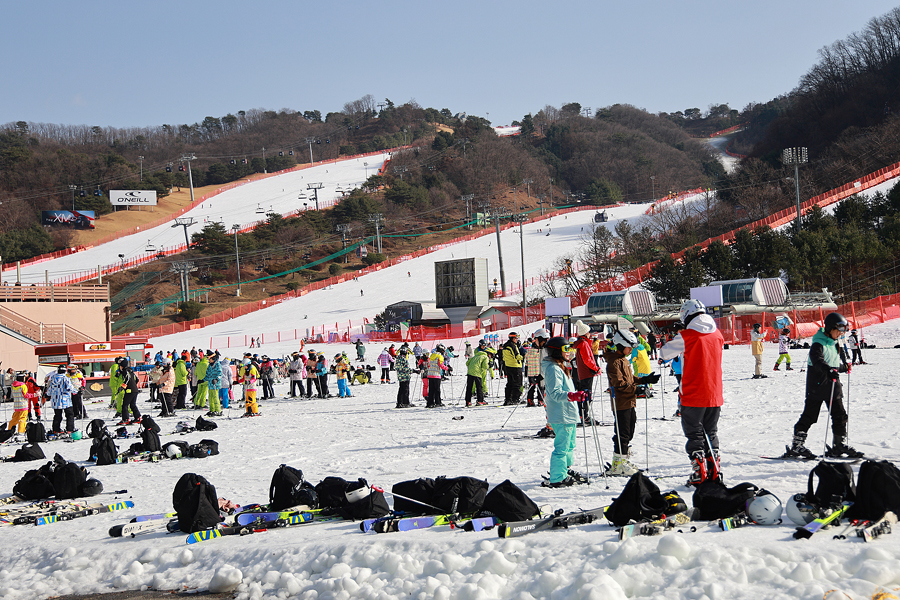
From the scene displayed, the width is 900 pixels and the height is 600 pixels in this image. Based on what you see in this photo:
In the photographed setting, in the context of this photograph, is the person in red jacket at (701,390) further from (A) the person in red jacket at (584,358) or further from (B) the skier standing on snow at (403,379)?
(B) the skier standing on snow at (403,379)

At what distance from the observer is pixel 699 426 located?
6516 millimetres

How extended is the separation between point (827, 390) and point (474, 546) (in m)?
Answer: 4.34

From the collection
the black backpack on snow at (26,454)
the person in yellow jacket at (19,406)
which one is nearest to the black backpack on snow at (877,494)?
the black backpack on snow at (26,454)

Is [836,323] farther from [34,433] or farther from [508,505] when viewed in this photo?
[34,433]

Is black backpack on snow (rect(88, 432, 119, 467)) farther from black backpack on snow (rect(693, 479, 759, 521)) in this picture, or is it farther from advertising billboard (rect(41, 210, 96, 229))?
advertising billboard (rect(41, 210, 96, 229))

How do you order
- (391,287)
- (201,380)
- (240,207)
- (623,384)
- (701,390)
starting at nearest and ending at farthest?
(701,390)
(623,384)
(201,380)
(391,287)
(240,207)

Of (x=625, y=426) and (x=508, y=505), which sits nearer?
(x=508, y=505)

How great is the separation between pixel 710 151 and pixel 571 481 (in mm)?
175116

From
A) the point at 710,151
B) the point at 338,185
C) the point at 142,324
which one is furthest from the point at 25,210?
the point at 710,151

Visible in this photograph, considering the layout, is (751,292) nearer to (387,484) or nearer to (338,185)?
(387,484)

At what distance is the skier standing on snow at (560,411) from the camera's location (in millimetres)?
7012

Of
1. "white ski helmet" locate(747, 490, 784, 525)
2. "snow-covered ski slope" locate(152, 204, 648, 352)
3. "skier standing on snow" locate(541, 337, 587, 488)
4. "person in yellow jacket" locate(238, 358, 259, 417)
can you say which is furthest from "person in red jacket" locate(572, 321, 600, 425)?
"snow-covered ski slope" locate(152, 204, 648, 352)

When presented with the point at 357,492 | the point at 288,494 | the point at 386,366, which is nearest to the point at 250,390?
the point at 386,366

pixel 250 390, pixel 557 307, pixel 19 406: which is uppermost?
pixel 557 307
